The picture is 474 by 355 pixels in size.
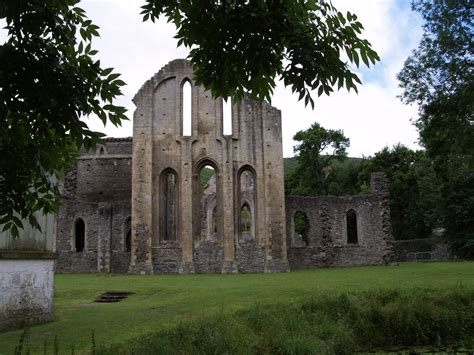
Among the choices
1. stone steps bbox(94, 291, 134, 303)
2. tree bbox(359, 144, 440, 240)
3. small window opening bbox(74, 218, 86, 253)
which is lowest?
stone steps bbox(94, 291, 134, 303)

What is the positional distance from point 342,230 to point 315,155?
736 inches

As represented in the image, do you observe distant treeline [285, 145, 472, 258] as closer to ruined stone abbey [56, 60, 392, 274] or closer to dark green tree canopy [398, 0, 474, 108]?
ruined stone abbey [56, 60, 392, 274]

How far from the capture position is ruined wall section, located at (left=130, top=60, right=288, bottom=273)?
29.4m

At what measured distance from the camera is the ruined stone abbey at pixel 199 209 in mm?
29438

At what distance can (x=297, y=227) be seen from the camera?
171ft

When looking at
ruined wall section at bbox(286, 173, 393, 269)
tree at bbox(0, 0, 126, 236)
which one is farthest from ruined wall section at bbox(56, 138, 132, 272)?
tree at bbox(0, 0, 126, 236)

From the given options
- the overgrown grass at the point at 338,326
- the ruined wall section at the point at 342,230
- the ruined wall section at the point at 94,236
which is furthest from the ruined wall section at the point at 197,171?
the overgrown grass at the point at 338,326

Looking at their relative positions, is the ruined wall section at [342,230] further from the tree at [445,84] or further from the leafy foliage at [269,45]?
the leafy foliage at [269,45]

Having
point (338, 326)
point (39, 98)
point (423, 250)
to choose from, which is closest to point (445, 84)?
point (338, 326)

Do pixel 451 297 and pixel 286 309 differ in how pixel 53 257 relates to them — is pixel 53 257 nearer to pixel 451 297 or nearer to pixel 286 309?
pixel 286 309

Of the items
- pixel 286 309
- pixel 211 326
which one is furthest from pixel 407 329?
pixel 211 326

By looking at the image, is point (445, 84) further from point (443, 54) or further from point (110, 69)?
point (110, 69)

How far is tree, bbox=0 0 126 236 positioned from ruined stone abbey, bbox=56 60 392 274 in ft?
78.1

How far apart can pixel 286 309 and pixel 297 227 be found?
138ft
